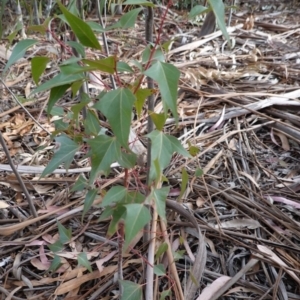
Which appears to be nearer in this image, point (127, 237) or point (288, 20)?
point (127, 237)

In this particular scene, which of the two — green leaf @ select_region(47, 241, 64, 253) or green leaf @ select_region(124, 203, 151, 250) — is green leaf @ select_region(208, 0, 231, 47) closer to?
green leaf @ select_region(124, 203, 151, 250)

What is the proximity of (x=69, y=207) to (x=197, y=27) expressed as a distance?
1.67 m

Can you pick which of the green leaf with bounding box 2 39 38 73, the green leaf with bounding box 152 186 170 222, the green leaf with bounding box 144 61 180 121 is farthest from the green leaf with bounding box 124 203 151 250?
the green leaf with bounding box 2 39 38 73

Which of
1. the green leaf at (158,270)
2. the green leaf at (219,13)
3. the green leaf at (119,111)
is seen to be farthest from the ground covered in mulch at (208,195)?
the green leaf at (219,13)

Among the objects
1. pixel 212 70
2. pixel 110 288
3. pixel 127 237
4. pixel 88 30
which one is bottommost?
pixel 110 288

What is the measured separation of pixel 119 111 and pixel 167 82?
0.25 feet

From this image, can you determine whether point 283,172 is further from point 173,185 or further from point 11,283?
point 11,283

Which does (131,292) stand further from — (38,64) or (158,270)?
(38,64)

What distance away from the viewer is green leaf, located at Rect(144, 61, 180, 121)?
53 cm

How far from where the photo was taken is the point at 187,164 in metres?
1.23

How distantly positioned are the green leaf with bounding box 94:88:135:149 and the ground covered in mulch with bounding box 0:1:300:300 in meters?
0.35

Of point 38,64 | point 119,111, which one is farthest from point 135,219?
point 38,64

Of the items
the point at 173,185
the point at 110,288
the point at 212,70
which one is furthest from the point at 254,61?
the point at 110,288

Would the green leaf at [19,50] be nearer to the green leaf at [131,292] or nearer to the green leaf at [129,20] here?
the green leaf at [129,20]
